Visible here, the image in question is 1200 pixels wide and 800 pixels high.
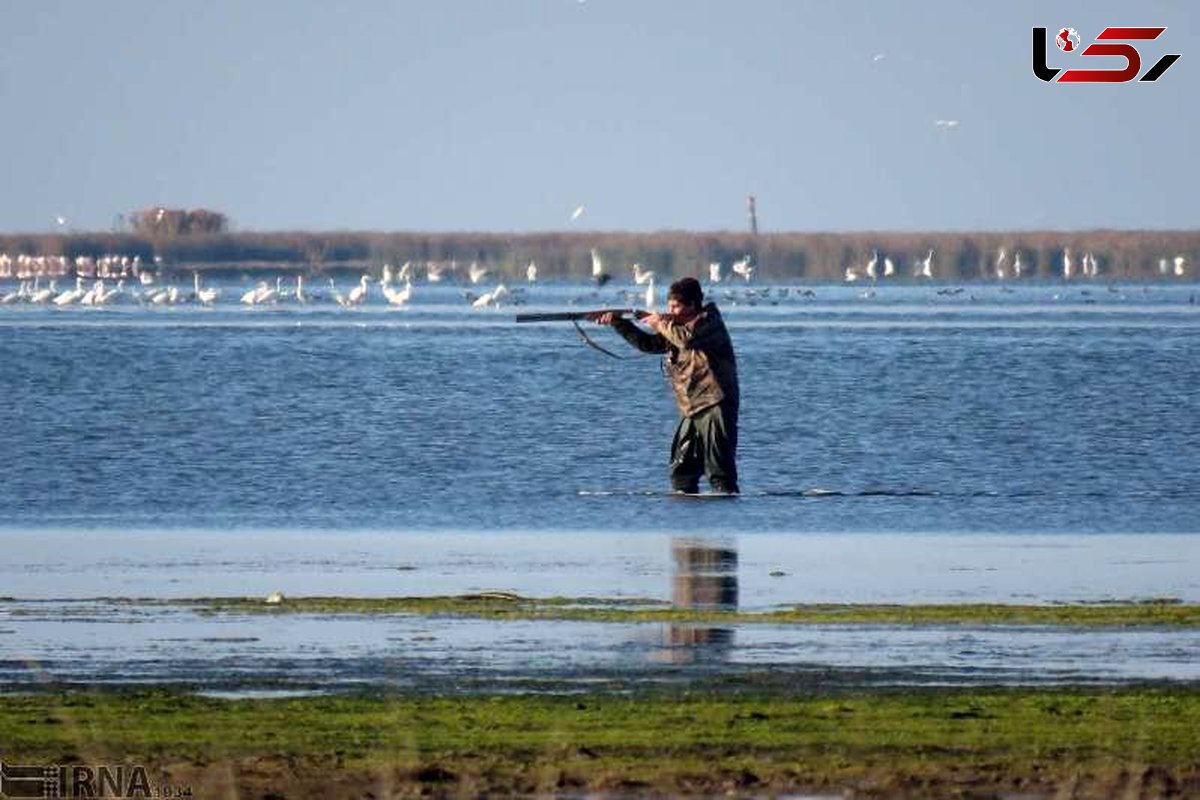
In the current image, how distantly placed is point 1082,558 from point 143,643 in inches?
283

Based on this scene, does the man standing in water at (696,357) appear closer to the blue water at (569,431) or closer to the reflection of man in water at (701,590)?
the blue water at (569,431)

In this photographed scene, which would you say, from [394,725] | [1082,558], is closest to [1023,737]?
[394,725]

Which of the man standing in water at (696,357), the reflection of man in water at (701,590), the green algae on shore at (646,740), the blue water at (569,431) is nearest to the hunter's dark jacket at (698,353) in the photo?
the man standing in water at (696,357)

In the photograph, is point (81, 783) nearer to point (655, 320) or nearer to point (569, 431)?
point (655, 320)

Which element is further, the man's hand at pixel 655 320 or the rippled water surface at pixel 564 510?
the man's hand at pixel 655 320

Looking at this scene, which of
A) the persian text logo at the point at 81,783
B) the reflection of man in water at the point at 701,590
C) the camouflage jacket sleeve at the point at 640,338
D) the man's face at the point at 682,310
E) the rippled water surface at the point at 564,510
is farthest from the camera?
the man's face at the point at 682,310

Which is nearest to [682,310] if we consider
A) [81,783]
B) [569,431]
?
[569,431]

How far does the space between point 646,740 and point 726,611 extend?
4534mm

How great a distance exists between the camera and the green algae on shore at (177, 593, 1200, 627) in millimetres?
14141

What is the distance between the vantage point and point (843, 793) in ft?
30.1

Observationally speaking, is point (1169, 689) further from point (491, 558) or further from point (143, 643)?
point (491, 558)

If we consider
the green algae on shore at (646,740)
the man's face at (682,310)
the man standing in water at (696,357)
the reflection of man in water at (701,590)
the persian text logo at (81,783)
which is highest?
the man's face at (682,310)

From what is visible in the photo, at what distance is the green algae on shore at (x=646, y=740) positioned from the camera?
30.6ft

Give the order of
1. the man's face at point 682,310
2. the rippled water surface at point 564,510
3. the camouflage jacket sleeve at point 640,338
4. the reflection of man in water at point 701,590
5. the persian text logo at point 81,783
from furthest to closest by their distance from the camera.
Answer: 1. the man's face at point 682,310
2. the camouflage jacket sleeve at point 640,338
3. the reflection of man in water at point 701,590
4. the rippled water surface at point 564,510
5. the persian text logo at point 81,783
